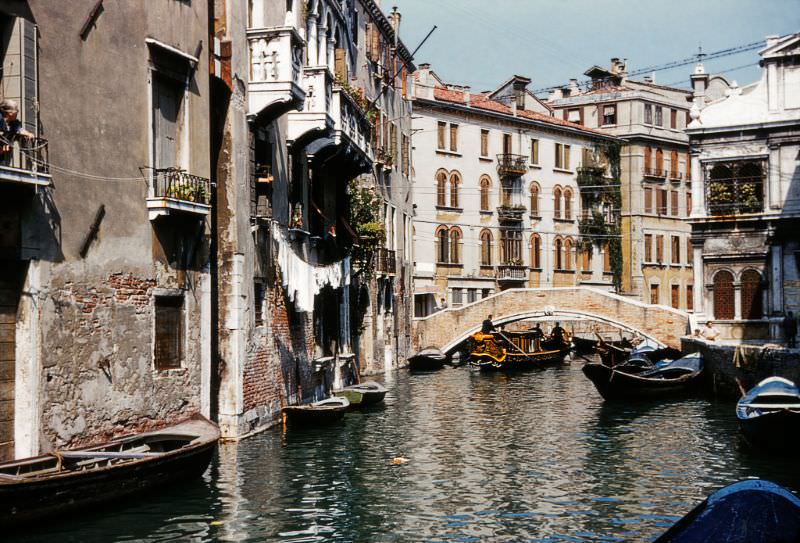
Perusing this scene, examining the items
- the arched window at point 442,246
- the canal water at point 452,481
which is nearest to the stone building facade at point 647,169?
the arched window at point 442,246

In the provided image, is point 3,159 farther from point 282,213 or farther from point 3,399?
point 282,213

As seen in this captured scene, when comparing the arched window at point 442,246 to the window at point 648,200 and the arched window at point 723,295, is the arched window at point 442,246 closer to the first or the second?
the window at point 648,200

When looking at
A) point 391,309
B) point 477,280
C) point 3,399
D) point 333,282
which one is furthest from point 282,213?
point 477,280

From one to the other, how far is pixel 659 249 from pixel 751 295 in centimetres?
2124

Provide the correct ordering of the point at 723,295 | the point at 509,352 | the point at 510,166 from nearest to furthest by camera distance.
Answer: the point at 723,295 → the point at 509,352 → the point at 510,166

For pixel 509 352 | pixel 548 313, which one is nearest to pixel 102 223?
pixel 509 352

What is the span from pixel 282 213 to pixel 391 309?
14.9 m

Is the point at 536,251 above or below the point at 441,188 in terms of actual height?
below

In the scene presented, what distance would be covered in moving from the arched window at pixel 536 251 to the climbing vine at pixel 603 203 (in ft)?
9.71

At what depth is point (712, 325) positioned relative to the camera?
104ft

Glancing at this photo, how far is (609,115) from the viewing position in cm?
5241

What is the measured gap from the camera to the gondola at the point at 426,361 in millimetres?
34156

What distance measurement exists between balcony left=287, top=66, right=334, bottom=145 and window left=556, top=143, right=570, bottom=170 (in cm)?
3202

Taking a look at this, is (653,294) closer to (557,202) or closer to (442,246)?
(557,202)
